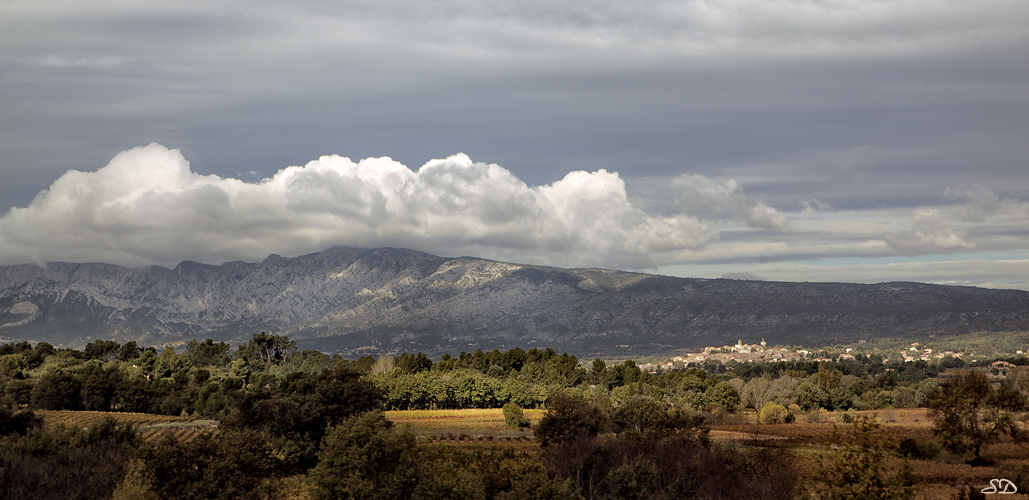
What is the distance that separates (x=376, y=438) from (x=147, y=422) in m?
85.0

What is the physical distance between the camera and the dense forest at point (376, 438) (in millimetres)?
48469

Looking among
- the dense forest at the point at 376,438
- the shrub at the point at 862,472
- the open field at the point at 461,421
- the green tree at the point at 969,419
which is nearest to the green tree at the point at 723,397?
the dense forest at the point at 376,438

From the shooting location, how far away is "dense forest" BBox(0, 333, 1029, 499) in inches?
1908

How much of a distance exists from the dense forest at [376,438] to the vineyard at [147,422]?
5.92m

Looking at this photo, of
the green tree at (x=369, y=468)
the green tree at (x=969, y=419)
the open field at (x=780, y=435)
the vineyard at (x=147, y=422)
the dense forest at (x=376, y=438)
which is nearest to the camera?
the green tree at (x=369, y=468)

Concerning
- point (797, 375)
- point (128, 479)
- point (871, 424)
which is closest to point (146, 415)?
point (128, 479)

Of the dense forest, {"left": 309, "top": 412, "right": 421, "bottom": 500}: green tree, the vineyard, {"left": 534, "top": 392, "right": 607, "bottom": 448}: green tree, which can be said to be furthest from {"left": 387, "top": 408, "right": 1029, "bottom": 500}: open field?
the vineyard

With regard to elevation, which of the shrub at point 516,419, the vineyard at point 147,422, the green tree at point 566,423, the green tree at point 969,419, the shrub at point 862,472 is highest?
the shrub at point 862,472

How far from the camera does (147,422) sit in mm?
117938

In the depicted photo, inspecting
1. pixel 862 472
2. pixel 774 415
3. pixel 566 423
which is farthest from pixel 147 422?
pixel 862 472

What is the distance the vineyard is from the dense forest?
592cm

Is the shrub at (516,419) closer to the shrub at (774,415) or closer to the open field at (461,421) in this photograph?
the open field at (461,421)

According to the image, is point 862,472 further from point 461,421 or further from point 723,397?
point 723,397

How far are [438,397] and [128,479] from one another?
97571 millimetres
